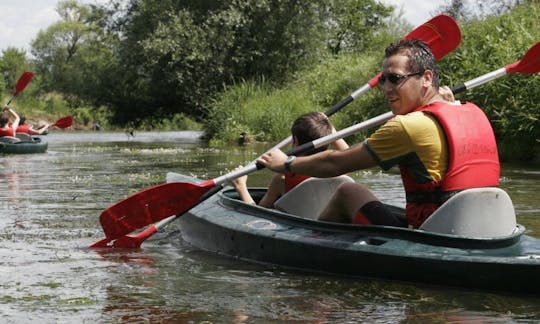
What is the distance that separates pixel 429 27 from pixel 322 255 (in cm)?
340

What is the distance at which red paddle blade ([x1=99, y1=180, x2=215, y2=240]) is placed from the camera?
635 centimetres

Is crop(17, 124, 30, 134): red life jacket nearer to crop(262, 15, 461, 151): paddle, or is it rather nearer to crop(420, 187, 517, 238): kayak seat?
crop(262, 15, 461, 151): paddle

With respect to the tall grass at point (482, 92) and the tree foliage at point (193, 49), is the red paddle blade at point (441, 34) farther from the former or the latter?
the tree foliage at point (193, 49)

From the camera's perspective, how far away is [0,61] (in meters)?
69.1

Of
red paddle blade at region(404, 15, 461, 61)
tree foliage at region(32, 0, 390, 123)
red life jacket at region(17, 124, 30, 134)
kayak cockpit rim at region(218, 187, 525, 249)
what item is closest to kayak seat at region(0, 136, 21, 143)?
red life jacket at region(17, 124, 30, 134)

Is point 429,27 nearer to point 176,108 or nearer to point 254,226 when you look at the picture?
point 254,226

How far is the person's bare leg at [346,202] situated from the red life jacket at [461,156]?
451 mm

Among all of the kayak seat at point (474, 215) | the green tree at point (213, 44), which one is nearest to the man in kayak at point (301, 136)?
the kayak seat at point (474, 215)

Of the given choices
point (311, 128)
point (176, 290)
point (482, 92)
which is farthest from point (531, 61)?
point (482, 92)

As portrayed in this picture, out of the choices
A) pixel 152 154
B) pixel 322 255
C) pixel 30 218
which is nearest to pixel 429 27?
pixel 322 255

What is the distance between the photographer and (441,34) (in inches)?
314

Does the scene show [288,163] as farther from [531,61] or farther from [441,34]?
[441,34]

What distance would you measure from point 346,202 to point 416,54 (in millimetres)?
1015

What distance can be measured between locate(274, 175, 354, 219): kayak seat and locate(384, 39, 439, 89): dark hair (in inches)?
43.1
